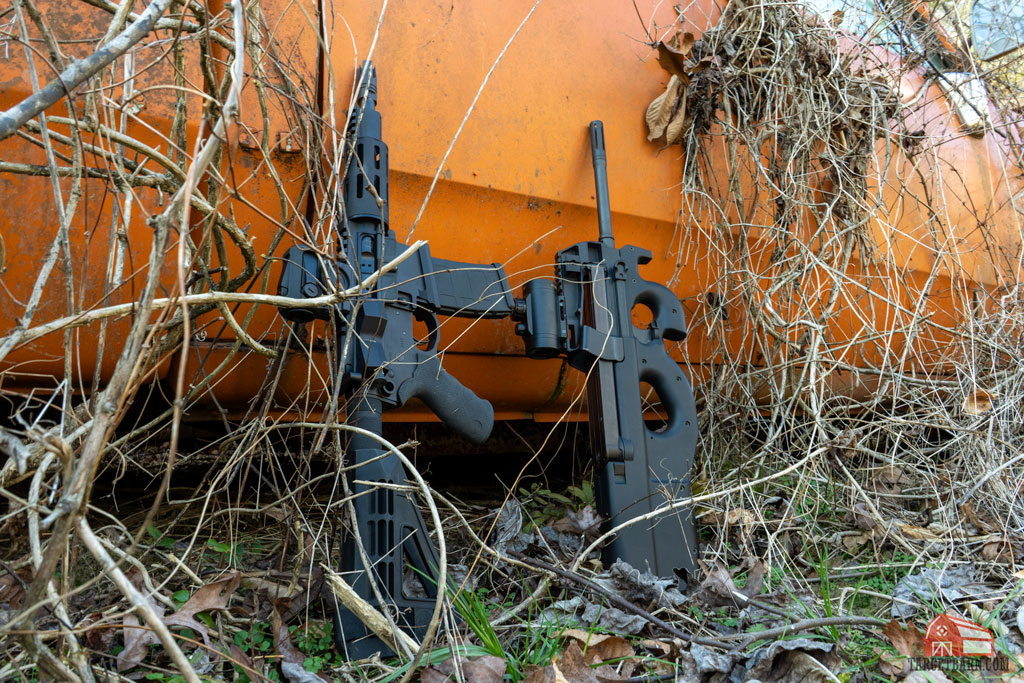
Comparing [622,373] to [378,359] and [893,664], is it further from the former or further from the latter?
[893,664]

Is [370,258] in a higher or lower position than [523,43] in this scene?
lower

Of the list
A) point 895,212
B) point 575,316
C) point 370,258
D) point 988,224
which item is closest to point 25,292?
point 370,258

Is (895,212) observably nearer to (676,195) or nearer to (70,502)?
(676,195)

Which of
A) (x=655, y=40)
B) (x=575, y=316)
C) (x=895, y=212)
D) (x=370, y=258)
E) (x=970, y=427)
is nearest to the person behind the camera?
(x=370, y=258)

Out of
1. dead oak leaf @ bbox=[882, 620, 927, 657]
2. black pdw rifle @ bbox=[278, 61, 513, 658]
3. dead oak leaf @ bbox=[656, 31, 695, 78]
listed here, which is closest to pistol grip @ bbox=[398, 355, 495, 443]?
black pdw rifle @ bbox=[278, 61, 513, 658]

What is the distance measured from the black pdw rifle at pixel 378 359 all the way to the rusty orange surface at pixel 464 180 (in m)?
0.10

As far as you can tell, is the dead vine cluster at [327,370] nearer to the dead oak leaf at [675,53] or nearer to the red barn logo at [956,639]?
the dead oak leaf at [675,53]

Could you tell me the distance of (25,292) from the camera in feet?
5.00

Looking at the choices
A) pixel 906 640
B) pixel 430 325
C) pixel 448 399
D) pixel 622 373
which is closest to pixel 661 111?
pixel 622 373

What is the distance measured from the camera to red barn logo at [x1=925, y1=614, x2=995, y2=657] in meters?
1.37

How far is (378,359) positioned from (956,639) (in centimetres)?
125

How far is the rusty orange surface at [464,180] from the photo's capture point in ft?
5.13

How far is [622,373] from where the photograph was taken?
2.03 m

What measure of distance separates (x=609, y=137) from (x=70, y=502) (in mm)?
1765
